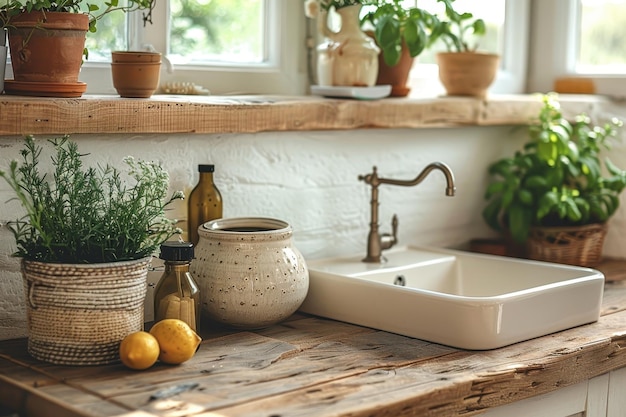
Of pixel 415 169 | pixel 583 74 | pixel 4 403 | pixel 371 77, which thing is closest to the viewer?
pixel 4 403

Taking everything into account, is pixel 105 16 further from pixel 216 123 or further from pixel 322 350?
pixel 322 350

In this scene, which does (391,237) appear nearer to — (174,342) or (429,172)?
(429,172)

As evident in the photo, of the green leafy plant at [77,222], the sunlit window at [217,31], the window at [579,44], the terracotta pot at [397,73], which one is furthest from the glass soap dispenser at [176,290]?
the window at [579,44]

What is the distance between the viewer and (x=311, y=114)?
6.80 feet

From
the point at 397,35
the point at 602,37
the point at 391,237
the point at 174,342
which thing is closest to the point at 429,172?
the point at 391,237

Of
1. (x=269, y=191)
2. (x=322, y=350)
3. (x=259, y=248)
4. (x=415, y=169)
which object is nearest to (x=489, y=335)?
(x=322, y=350)

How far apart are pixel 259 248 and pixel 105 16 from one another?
57 centimetres

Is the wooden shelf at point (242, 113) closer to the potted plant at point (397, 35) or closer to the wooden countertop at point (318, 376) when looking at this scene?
the potted plant at point (397, 35)

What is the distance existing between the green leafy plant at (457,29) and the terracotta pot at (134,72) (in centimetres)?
73

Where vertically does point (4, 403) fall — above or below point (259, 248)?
below

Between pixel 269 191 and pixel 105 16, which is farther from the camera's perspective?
pixel 269 191

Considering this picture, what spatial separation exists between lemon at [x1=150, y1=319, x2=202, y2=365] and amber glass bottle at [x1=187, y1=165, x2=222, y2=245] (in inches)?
15.2

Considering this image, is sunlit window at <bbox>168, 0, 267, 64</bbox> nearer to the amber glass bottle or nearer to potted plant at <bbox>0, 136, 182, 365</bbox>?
the amber glass bottle

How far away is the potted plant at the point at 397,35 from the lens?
2.16 meters
